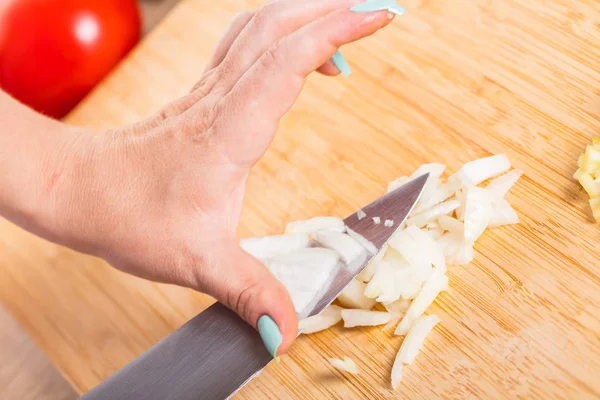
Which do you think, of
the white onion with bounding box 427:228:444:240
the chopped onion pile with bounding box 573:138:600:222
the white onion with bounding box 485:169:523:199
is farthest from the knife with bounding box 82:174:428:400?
the chopped onion pile with bounding box 573:138:600:222

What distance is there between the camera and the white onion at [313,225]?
1.03 meters

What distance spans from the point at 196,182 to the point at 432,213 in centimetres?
40

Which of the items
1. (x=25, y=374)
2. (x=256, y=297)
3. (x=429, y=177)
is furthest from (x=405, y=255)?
(x=25, y=374)

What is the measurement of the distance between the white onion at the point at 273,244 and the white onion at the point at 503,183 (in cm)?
33

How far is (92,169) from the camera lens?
0.93 metres

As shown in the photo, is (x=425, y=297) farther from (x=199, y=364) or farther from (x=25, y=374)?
(x=25, y=374)

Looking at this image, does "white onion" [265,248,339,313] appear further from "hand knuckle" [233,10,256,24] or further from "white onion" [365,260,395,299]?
"hand knuckle" [233,10,256,24]

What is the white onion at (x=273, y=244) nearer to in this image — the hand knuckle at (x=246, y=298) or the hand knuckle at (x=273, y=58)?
the hand knuckle at (x=246, y=298)

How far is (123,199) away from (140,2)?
65.4 inches

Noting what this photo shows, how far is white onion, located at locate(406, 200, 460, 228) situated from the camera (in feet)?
3.27

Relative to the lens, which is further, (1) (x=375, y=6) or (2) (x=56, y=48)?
(2) (x=56, y=48)

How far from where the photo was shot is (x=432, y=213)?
100 cm

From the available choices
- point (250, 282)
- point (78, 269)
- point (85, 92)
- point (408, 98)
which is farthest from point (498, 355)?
point (85, 92)

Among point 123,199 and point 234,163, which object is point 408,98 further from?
point 123,199
